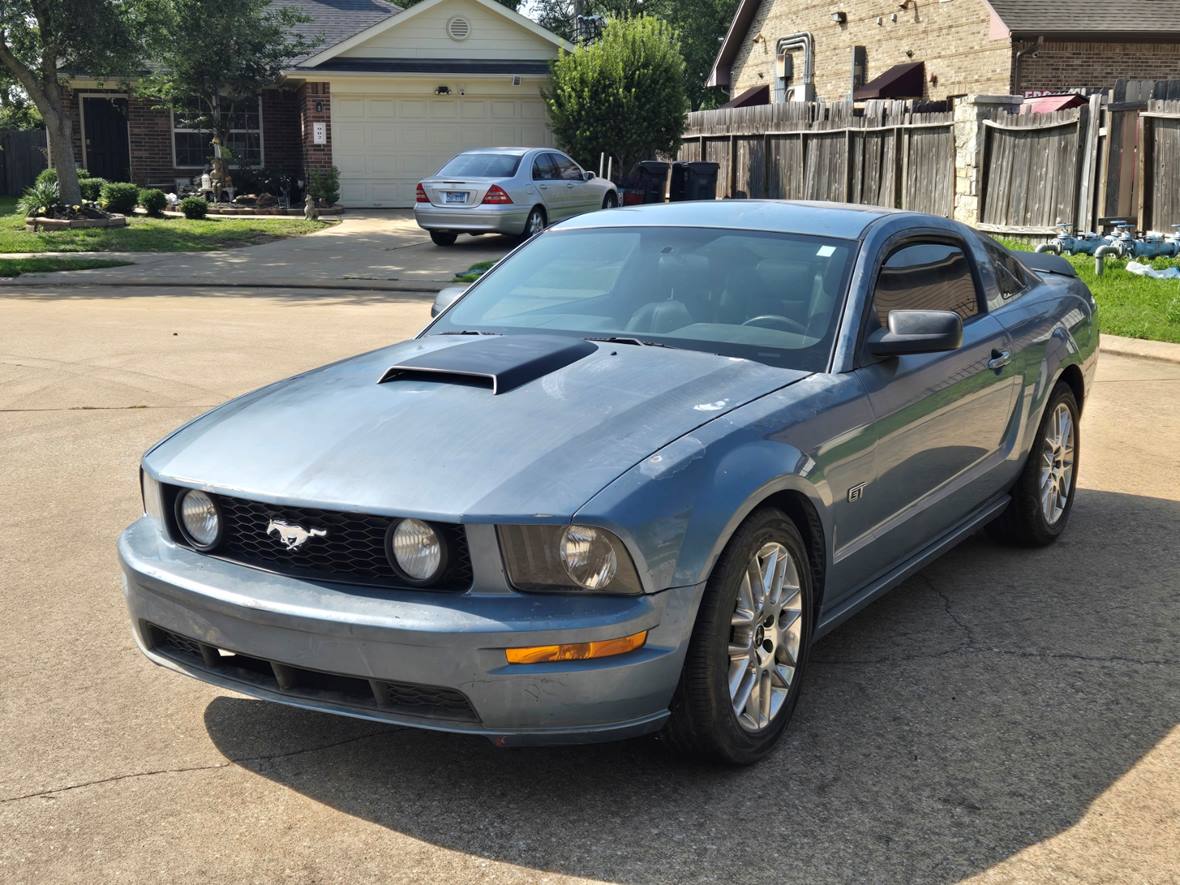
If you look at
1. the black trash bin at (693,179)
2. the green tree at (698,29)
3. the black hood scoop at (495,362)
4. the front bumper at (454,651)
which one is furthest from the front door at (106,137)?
the front bumper at (454,651)

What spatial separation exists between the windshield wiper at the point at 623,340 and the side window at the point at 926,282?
2.60ft

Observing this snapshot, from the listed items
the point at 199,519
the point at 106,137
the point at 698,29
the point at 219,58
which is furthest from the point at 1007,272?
the point at 698,29

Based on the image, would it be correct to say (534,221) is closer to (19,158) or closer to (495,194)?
(495,194)

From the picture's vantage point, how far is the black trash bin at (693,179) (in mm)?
26391

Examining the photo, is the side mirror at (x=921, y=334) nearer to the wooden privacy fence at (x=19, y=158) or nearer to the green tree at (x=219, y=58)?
the green tree at (x=219, y=58)

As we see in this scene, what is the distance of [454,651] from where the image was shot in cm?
329

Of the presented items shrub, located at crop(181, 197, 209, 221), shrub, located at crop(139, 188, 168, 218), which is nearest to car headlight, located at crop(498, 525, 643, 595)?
shrub, located at crop(181, 197, 209, 221)

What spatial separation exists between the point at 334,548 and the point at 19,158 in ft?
122

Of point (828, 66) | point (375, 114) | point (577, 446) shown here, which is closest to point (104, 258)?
point (375, 114)

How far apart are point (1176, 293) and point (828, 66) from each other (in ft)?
80.3

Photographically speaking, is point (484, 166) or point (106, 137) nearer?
point (484, 166)

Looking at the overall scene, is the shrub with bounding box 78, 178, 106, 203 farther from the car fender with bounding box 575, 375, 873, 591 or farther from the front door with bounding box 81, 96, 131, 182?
the car fender with bounding box 575, 375, 873, 591

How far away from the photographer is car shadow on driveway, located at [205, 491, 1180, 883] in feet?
11.1

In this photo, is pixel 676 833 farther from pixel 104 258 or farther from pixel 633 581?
pixel 104 258
